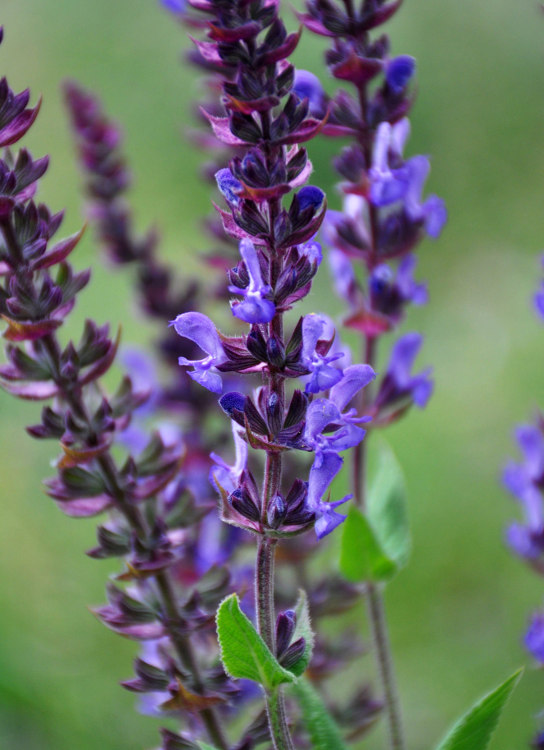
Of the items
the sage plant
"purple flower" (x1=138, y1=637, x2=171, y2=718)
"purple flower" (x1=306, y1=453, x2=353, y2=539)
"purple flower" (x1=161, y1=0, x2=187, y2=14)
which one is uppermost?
"purple flower" (x1=161, y1=0, x2=187, y2=14)

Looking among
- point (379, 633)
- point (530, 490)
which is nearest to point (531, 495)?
point (530, 490)

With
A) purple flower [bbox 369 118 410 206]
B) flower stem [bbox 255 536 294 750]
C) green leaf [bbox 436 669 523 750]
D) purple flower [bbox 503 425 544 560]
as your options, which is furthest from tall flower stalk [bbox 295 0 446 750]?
flower stem [bbox 255 536 294 750]

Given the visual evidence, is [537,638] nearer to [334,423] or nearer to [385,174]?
[334,423]

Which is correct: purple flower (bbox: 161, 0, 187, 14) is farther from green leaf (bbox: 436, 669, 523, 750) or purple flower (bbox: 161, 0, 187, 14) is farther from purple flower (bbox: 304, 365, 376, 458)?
green leaf (bbox: 436, 669, 523, 750)

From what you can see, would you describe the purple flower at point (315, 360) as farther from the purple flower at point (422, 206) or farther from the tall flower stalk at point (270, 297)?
the purple flower at point (422, 206)

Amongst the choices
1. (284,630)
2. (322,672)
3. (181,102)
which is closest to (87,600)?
(322,672)
